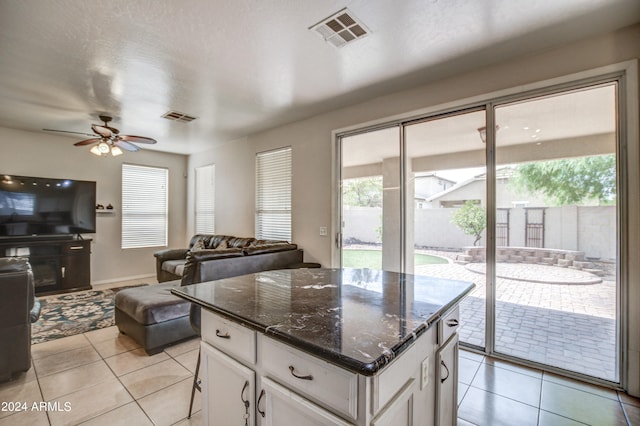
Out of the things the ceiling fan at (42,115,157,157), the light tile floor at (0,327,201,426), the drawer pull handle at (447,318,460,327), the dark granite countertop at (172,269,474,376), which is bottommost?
the light tile floor at (0,327,201,426)

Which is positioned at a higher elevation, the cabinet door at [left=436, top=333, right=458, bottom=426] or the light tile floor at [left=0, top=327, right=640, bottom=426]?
the cabinet door at [left=436, top=333, right=458, bottom=426]

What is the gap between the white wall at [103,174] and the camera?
15.9ft

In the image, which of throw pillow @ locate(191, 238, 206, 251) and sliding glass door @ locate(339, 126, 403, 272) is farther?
throw pillow @ locate(191, 238, 206, 251)

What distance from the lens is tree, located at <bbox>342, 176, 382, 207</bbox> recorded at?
12.1 feet

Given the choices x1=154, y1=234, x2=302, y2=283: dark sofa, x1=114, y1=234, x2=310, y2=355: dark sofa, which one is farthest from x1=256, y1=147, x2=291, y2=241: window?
x1=114, y1=234, x2=310, y2=355: dark sofa

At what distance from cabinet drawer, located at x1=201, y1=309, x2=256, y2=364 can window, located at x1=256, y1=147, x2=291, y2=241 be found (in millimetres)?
3152

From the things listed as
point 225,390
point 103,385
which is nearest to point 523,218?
point 225,390

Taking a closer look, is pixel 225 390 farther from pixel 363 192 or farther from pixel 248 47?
pixel 363 192

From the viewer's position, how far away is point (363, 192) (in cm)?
384

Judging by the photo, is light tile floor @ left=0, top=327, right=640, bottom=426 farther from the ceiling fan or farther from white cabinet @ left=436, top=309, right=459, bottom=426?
the ceiling fan

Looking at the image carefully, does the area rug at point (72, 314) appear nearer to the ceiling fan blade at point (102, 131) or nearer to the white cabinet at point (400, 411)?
the ceiling fan blade at point (102, 131)

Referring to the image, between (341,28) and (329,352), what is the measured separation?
225 cm

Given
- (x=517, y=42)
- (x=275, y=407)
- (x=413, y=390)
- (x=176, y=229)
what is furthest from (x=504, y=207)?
(x=176, y=229)

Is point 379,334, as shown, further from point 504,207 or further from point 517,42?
point 517,42
